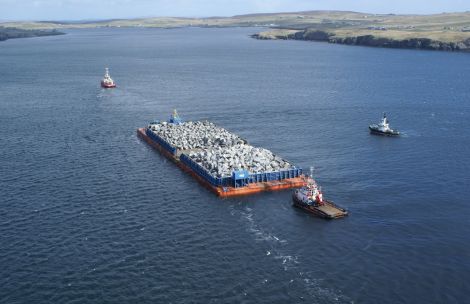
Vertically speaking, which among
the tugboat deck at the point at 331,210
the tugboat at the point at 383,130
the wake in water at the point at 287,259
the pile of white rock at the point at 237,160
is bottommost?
the wake in water at the point at 287,259

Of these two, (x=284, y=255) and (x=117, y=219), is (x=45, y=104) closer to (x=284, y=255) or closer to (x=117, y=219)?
(x=117, y=219)

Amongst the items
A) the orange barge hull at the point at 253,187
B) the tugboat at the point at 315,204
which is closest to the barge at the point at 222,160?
the orange barge hull at the point at 253,187

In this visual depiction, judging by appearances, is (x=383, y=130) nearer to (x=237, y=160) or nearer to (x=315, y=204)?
(x=237, y=160)

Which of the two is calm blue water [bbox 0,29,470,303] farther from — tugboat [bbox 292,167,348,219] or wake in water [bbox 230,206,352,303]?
tugboat [bbox 292,167,348,219]

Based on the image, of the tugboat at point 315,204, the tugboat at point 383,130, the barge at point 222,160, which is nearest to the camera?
the tugboat at point 315,204

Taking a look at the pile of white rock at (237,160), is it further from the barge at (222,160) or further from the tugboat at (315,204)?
the tugboat at (315,204)

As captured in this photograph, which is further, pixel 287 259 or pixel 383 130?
pixel 383 130

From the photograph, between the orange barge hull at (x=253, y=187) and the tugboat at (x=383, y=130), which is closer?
the orange barge hull at (x=253, y=187)

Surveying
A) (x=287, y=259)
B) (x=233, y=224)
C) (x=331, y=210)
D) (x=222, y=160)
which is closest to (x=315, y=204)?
(x=331, y=210)
